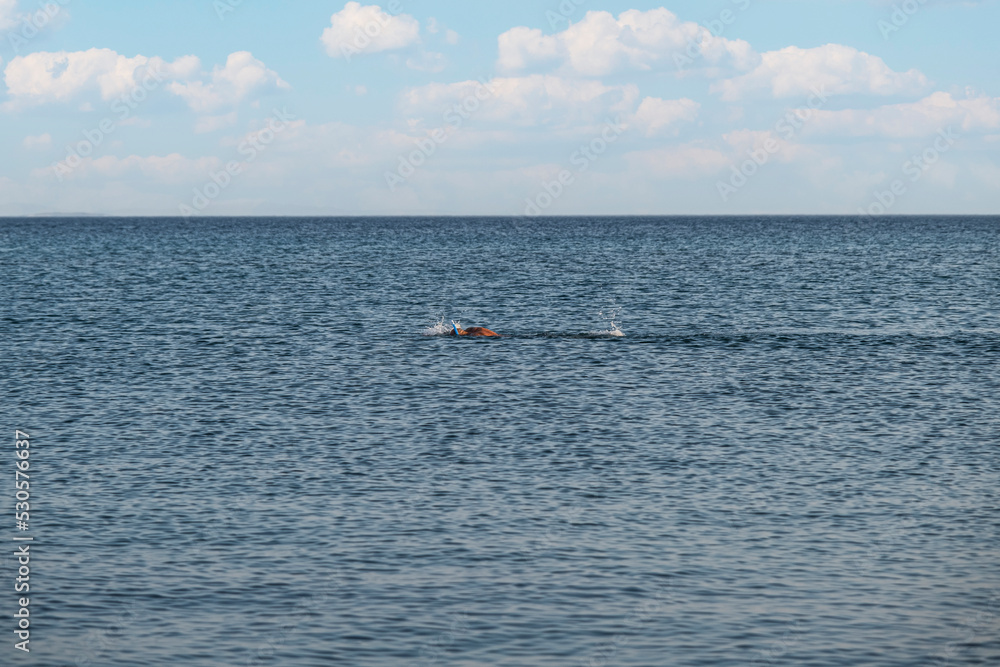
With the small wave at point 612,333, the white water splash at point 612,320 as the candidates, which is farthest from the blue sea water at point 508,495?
the white water splash at point 612,320

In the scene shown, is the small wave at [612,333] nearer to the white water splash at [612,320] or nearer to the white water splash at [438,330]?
the white water splash at [612,320]

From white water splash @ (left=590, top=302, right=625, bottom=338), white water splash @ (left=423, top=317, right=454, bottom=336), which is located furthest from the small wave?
white water splash @ (left=423, top=317, right=454, bottom=336)

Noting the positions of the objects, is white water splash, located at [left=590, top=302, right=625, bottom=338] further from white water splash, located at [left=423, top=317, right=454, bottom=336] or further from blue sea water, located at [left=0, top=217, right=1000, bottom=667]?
white water splash, located at [left=423, top=317, right=454, bottom=336]

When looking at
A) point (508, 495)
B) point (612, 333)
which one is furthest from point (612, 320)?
point (508, 495)

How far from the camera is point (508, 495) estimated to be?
29.0m

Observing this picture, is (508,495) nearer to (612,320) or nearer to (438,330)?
(438,330)

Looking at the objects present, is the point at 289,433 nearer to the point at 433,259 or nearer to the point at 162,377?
the point at 162,377

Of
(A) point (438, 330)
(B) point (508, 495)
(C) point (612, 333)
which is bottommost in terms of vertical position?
(B) point (508, 495)

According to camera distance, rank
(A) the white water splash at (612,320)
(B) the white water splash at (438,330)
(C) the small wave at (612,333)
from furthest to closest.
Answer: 1. (B) the white water splash at (438,330)
2. (A) the white water splash at (612,320)
3. (C) the small wave at (612,333)

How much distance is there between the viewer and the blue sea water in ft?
66.6

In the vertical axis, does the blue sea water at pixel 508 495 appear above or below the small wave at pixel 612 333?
below

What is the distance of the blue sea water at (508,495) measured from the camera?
20.3m

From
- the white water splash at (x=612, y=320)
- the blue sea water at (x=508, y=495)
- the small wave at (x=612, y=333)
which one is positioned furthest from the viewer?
the white water splash at (x=612, y=320)

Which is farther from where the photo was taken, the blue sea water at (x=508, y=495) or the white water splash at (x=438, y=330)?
the white water splash at (x=438, y=330)
